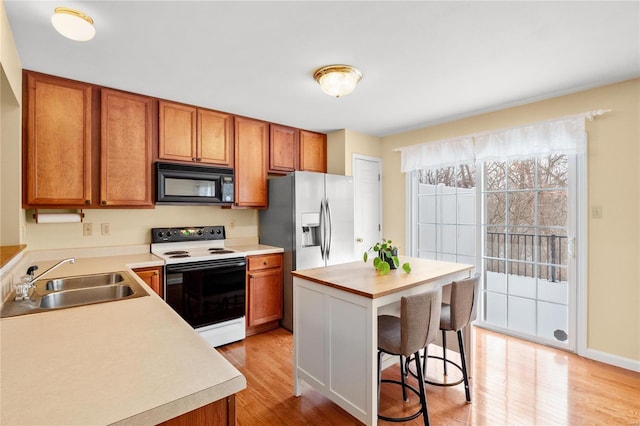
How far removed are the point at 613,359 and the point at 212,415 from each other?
11.0 feet

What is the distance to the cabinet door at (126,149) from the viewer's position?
8.87ft

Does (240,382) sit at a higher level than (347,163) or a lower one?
lower

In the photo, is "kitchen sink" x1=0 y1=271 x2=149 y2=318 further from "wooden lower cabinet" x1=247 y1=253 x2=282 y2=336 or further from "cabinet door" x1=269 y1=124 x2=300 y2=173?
"cabinet door" x1=269 y1=124 x2=300 y2=173

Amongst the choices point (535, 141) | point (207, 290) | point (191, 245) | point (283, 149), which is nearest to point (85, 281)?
point (207, 290)

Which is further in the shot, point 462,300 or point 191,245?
point 191,245

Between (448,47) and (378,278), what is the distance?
159 cm

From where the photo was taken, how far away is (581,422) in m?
1.94

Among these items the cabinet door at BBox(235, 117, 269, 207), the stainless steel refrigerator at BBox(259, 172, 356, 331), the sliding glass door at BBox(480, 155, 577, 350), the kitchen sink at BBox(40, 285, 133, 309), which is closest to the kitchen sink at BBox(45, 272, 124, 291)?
the kitchen sink at BBox(40, 285, 133, 309)

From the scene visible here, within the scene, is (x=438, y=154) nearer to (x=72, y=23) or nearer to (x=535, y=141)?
(x=535, y=141)

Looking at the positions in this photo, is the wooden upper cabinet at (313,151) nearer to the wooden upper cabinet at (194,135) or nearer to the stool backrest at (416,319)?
the wooden upper cabinet at (194,135)

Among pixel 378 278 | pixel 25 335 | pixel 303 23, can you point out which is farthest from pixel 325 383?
pixel 303 23

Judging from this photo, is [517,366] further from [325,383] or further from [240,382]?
[240,382]

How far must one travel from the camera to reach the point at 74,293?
1.76 metres

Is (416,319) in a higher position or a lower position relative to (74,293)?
lower
